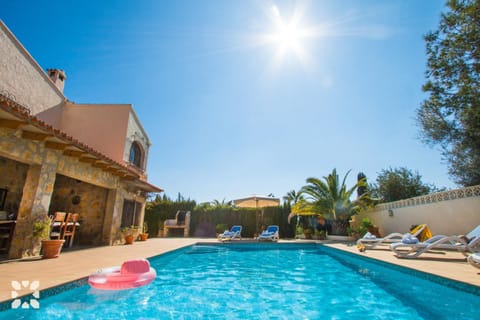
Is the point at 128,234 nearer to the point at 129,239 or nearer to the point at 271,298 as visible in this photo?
the point at 129,239

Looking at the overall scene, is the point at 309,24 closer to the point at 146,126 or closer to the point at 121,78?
the point at 121,78

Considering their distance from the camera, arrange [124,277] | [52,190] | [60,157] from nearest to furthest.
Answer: [124,277] < [52,190] < [60,157]

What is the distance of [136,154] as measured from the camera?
14828 millimetres

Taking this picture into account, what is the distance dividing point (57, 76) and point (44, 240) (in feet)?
34.2

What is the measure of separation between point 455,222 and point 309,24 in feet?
34.0

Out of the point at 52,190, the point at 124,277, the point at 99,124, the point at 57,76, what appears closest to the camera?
the point at 124,277

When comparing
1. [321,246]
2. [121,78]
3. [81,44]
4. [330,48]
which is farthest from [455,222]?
[81,44]

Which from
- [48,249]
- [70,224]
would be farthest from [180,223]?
[48,249]

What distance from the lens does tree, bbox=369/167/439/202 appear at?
20.5m

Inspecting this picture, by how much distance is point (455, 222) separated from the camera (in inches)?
400

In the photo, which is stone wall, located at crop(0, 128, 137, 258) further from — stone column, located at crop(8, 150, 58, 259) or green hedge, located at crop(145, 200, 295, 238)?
green hedge, located at crop(145, 200, 295, 238)

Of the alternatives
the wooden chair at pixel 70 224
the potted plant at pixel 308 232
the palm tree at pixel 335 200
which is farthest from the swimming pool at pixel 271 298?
the potted plant at pixel 308 232

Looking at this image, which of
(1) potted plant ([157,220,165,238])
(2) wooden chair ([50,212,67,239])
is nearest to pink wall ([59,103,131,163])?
(2) wooden chair ([50,212,67,239])

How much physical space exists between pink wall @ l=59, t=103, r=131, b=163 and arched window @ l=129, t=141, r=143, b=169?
4.50 feet
